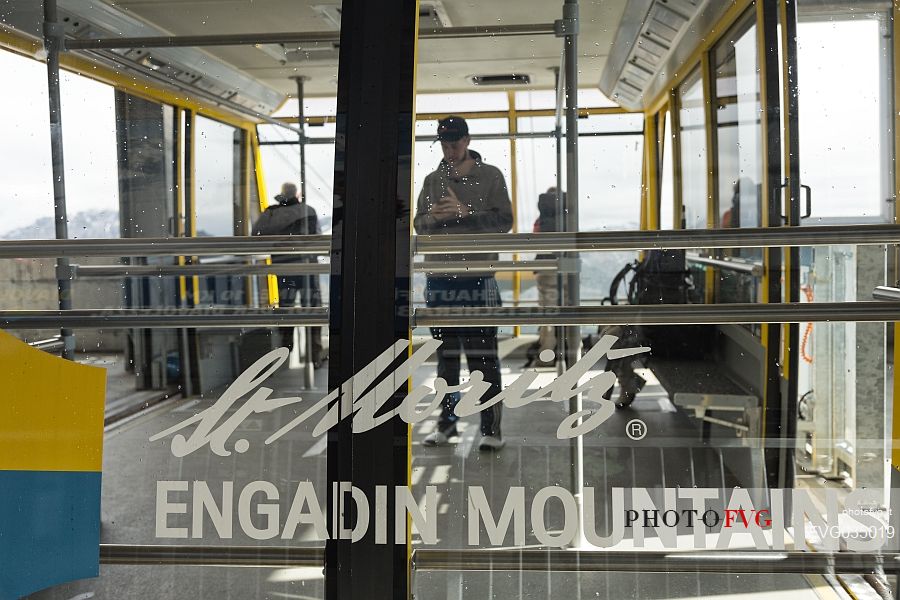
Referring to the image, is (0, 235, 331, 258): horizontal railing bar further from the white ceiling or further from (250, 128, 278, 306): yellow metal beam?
the white ceiling

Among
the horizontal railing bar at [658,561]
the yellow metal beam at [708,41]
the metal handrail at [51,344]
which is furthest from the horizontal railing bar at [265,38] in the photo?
the horizontal railing bar at [658,561]

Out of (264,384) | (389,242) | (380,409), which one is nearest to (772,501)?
(380,409)

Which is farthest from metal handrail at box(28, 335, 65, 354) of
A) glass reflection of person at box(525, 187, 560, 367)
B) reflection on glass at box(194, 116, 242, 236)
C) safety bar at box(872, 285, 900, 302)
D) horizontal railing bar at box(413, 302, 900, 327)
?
safety bar at box(872, 285, 900, 302)

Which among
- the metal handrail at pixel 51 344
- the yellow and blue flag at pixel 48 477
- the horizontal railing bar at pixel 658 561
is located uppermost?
the metal handrail at pixel 51 344

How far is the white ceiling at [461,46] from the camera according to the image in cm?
178

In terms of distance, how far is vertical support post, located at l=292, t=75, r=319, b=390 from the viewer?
1.80 metres

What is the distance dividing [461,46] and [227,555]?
53.3 inches

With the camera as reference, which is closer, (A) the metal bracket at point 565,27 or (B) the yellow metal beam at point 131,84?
(A) the metal bracket at point 565,27

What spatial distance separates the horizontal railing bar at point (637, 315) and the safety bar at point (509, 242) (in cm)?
14

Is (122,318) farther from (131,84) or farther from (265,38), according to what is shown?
(265,38)

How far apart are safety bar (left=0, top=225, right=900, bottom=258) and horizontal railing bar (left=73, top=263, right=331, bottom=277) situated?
0.04 m

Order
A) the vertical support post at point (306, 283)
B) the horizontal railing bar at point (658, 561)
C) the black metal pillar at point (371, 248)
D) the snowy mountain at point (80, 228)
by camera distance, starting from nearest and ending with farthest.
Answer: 1. the black metal pillar at point (371, 248)
2. the horizontal railing bar at point (658, 561)
3. the vertical support post at point (306, 283)
4. the snowy mountain at point (80, 228)

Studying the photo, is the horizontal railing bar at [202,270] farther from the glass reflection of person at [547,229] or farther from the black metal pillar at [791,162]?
the black metal pillar at [791,162]

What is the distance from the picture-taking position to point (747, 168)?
1.78 m
